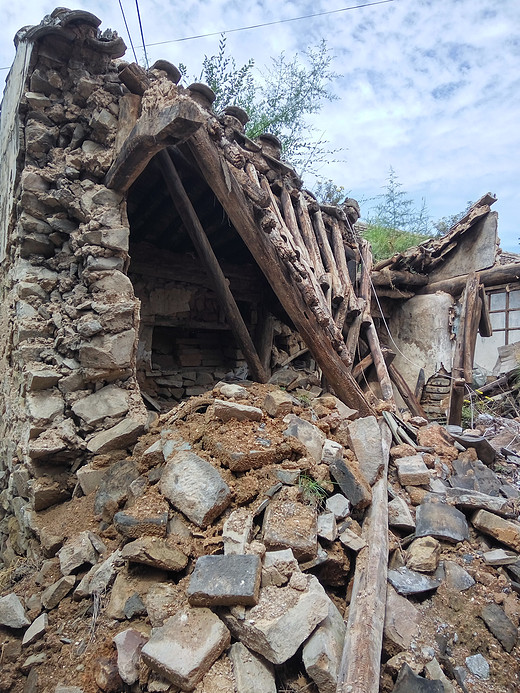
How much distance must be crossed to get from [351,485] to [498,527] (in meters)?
0.91

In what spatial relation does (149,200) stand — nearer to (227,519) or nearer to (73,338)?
(73,338)

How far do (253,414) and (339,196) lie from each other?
8701mm

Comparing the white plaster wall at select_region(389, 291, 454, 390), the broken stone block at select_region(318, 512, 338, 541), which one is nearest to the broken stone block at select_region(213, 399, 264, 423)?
the broken stone block at select_region(318, 512, 338, 541)

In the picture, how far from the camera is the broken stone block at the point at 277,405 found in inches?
101

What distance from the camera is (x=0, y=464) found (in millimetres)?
3145

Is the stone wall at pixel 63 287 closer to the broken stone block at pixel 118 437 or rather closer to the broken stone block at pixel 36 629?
the broken stone block at pixel 118 437

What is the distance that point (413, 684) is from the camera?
139cm

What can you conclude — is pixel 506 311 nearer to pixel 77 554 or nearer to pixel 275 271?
pixel 275 271

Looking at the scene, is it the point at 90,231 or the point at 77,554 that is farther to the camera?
the point at 90,231

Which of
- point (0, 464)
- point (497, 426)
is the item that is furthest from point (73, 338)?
point (497, 426)

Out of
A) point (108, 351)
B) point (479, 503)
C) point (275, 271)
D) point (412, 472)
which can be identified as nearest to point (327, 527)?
point (412, 472)

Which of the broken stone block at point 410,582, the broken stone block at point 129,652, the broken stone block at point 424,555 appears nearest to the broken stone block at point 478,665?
the broken stone block at point 410,582

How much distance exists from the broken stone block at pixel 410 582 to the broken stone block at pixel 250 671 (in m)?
0.80

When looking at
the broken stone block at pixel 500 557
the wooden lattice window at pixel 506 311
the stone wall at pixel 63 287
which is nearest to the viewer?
the broken stone block at pixel 500 557
